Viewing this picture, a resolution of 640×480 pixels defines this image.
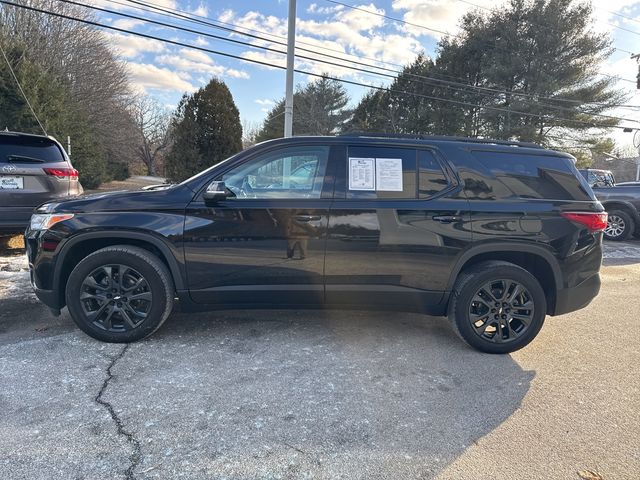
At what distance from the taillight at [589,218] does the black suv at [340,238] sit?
0.01 meters

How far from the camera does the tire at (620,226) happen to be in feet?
31.9

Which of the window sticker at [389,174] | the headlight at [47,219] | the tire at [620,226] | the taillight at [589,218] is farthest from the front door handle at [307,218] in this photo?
the tire at [620,226]

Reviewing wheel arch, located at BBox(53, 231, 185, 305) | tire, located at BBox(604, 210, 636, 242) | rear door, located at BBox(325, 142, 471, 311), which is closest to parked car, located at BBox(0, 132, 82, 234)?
wheel arch, located at BBox(53, 231, 185, 305)

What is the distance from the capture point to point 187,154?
13.7 m

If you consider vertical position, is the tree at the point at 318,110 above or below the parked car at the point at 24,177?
above

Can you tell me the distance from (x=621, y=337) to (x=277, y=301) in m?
3.43

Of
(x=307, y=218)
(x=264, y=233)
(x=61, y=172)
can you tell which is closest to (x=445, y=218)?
(x=307, y=218)

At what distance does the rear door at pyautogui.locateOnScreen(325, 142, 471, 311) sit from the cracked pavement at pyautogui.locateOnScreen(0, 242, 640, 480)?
0.58m

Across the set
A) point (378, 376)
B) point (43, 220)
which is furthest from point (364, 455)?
point (43, 220)

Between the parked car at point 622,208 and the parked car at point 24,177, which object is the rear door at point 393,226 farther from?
the parked car at point 622,208

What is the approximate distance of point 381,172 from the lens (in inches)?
133

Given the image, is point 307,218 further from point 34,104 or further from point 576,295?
point 34,104

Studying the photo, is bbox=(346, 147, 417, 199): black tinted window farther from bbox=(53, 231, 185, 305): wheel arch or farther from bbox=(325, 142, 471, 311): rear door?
bbox=(53, 231, 185, 305): wheel arch

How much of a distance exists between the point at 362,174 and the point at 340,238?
0.57 m
